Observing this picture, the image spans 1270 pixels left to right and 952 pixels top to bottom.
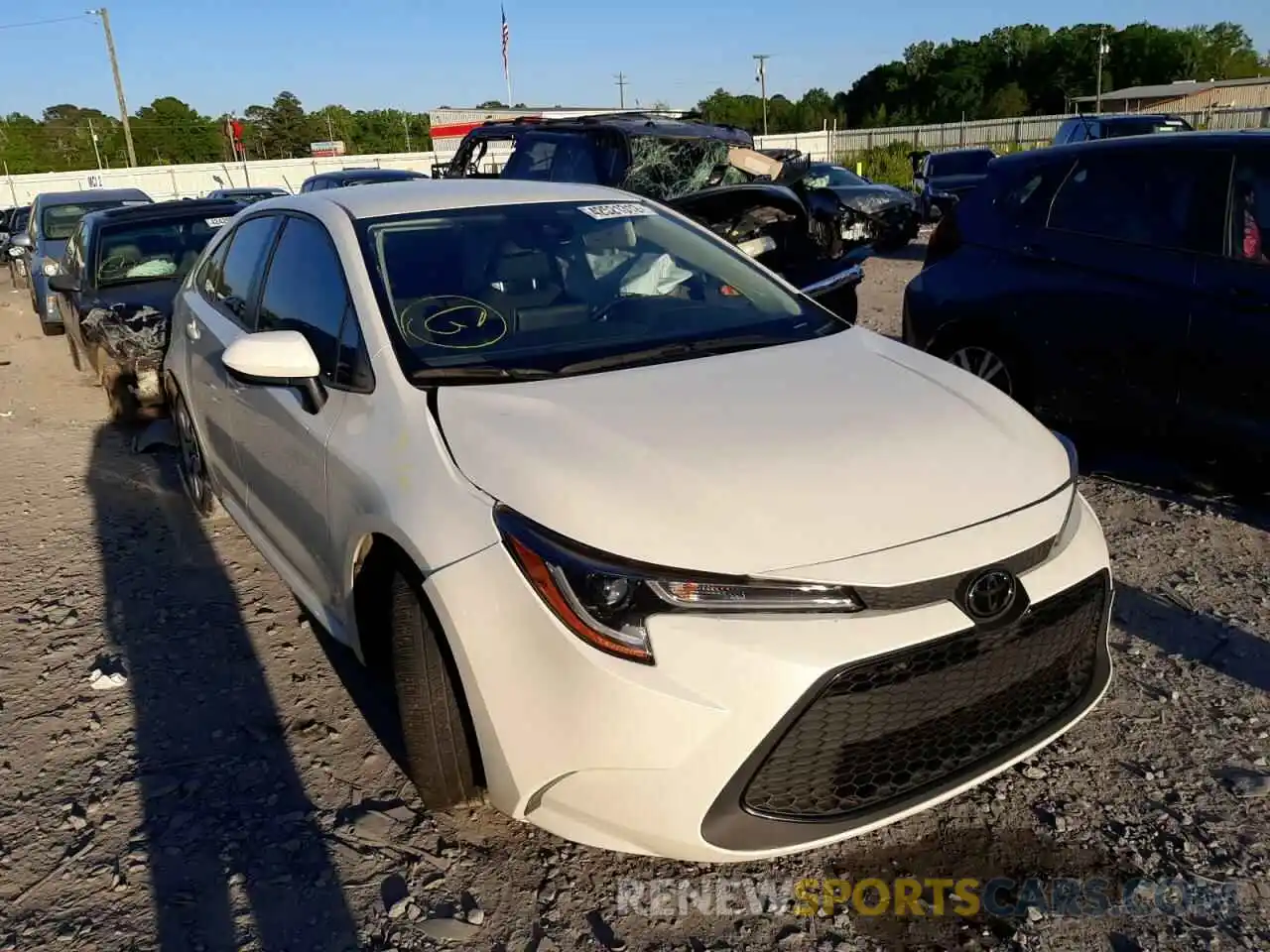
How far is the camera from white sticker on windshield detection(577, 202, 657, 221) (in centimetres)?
354

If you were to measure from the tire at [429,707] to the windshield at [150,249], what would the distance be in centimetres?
639

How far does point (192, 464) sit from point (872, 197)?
12.7 metres

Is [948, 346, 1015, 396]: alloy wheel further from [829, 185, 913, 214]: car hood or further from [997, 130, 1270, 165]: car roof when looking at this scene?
[829, 185, 913, 214]: car hood

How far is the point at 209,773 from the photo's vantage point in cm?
294

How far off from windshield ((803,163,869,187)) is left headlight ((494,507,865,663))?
15.1 metres

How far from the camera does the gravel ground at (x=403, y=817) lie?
231cm

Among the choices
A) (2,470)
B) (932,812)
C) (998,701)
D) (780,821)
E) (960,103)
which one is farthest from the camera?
(960,103)


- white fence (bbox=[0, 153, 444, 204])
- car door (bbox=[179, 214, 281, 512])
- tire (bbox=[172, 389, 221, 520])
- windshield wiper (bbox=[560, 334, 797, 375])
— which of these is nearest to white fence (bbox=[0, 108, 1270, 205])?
white fence (bbox=[0, 153, 444, 204])

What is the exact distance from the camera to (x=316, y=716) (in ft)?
10.6

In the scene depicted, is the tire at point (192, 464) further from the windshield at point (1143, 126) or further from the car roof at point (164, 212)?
the windshield at point (1143, 126)

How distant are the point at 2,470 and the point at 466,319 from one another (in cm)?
473

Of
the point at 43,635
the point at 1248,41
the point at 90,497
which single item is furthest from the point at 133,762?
the point at 1248,41

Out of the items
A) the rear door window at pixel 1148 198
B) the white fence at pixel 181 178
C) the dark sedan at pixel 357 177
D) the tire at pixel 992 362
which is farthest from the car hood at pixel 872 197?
the white fence at pixel 181 178

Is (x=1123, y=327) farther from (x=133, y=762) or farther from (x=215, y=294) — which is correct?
(x=133, y=762)
